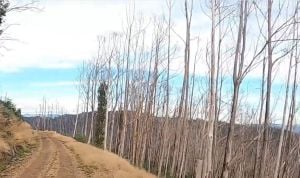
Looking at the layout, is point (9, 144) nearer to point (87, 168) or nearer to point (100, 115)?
point (87, 168)

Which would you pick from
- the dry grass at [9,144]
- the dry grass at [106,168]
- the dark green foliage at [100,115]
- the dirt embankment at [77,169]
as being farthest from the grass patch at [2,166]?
the dark green foliage at [100,115]

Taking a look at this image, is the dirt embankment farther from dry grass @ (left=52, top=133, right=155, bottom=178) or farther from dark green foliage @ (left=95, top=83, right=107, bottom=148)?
dark green foliage @ (left=95, top=83, right=107, bottom=148)

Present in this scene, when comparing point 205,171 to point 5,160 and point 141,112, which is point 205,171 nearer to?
point 5,160

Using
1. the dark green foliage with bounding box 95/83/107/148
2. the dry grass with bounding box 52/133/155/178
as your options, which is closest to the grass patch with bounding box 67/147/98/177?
the dry grass with bounding box 52/133/155/178

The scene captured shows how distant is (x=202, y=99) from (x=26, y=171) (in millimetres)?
34369

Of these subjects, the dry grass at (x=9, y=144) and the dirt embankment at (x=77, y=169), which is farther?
the dry grass at (x=9, y=144)

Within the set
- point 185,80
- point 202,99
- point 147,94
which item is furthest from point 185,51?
point 202,99

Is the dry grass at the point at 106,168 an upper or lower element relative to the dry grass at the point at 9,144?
lower

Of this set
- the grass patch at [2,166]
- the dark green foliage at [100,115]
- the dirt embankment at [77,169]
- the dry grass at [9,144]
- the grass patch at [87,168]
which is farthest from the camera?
the dark green foliage at [100,115]

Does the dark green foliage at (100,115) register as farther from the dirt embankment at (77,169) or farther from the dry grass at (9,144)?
the dirt embankment at (77,169)

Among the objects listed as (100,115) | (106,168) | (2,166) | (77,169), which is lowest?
(106,168)

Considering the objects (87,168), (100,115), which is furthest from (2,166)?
(100,115)

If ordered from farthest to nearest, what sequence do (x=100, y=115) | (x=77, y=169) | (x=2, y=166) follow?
(x=100, y=115)
(x=77, y=169)
(x=2, y=166)

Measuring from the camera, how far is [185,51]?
23.7 m
